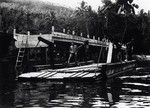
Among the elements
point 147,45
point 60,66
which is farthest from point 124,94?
point 147,45

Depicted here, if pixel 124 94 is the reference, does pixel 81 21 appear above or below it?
above

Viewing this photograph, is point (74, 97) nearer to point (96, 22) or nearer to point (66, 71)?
point (66, 71)

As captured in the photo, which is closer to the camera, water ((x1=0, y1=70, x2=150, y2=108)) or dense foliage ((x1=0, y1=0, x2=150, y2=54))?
water ((x1=0, y1=70, x2=150, y2=108))

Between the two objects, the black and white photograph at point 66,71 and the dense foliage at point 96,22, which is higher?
the dense foliage at point 96,22

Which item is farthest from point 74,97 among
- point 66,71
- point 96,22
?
point 96,22

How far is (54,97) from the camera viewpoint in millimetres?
14875

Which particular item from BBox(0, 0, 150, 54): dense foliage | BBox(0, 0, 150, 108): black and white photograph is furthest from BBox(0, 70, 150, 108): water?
BBox(0, 0, 150, 54): dense foliage

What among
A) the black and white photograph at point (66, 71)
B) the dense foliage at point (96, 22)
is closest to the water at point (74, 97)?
the black and white photograph at point (66, 71)

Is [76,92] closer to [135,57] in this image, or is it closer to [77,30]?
[77,30]

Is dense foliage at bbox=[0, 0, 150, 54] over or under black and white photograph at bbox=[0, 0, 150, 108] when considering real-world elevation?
over

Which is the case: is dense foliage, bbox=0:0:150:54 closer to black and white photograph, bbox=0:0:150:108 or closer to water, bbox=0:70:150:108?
black and white photograph, bbox=0:0:150:108

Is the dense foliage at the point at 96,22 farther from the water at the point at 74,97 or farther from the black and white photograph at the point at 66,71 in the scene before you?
the water at the point at 74,97

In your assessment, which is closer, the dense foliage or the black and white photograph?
the black and white photograph

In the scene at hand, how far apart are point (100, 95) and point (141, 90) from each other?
2.84m
